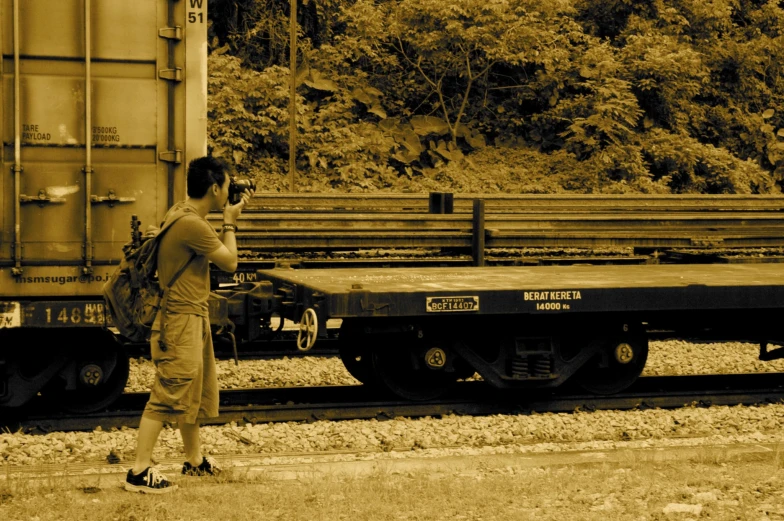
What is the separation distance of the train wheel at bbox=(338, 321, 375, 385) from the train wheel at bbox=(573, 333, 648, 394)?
6.12ft

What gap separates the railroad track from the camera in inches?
315

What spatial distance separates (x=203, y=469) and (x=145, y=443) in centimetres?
50

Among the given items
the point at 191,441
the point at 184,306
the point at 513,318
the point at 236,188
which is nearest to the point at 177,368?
the point at 184,306

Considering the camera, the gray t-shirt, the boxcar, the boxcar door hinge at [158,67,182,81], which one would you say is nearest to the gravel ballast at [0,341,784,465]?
the boxcar

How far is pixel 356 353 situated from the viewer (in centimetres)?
873

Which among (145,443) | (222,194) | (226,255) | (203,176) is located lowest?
(145,443)

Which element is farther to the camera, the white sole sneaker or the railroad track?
the railroad track

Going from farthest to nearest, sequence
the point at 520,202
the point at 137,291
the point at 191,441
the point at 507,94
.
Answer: the point at 507,94
the point at 520,202
the point at 137,291
the point at 191,441

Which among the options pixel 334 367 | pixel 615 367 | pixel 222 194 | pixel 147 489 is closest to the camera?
pixel 147 489

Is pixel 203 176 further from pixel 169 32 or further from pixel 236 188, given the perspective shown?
pixel 169 32

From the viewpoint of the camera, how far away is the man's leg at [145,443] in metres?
5.74

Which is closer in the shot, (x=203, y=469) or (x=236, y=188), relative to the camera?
(x=203, y=469)

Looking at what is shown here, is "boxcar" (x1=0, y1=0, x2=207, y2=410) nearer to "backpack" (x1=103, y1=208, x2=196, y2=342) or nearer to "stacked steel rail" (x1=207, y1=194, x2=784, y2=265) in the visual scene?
"backpack" (x1=103, y1=208, x2=196, y2=342)

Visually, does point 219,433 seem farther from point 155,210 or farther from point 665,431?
point 665,431
